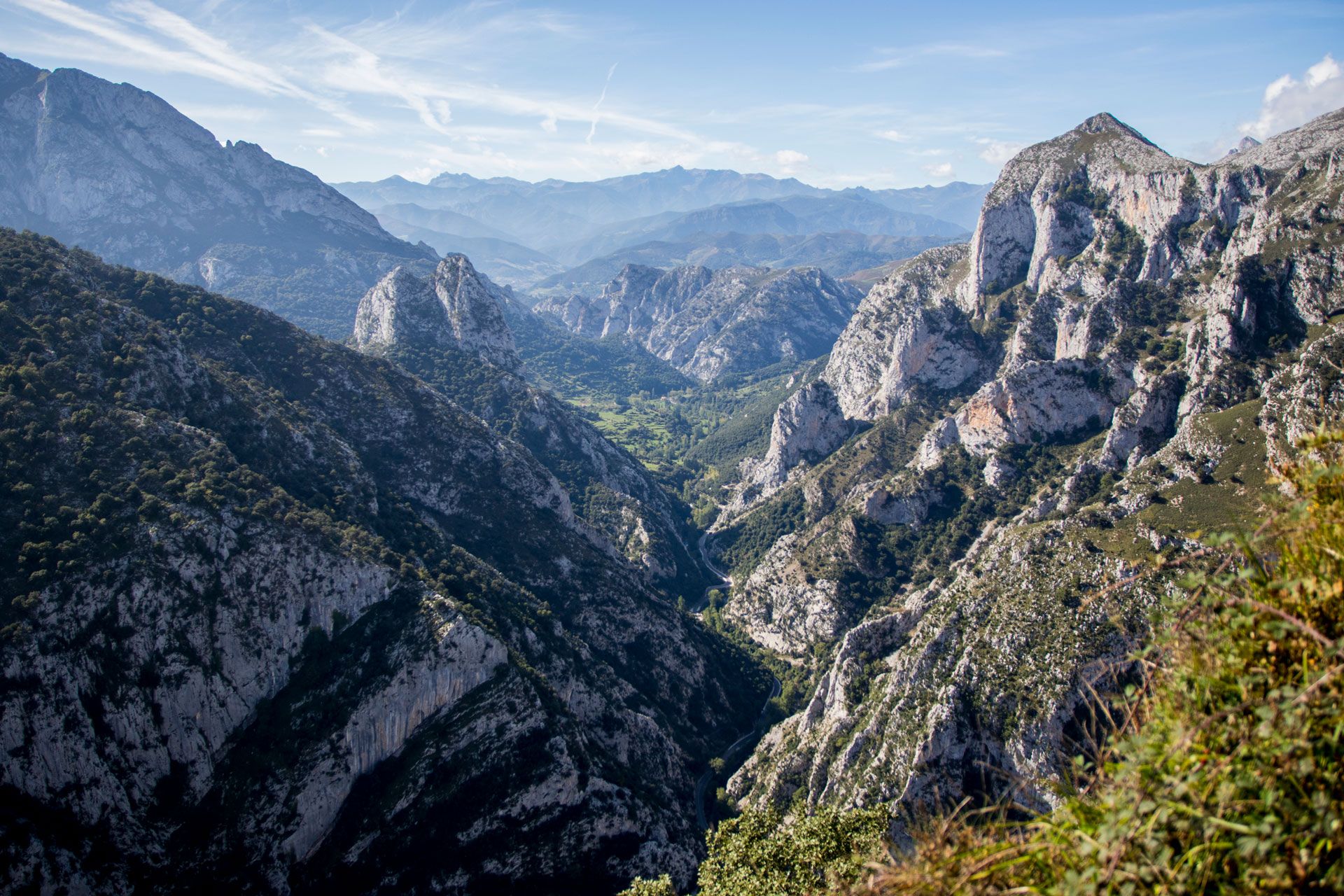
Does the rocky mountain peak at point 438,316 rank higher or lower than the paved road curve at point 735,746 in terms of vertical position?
higher

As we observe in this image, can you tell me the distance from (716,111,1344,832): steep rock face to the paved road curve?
6148 millimetres

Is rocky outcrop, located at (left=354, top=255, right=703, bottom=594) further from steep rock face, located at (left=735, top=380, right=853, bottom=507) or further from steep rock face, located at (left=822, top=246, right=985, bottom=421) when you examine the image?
steep rock face, located at (left=822, top=246, right=985, bottom=421)

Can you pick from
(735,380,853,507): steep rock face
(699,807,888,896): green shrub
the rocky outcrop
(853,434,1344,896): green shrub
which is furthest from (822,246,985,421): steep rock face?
(853,434,1344,896): green shrub

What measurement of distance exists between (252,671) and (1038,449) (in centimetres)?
12427

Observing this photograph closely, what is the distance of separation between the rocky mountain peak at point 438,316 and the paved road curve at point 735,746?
11851 cm

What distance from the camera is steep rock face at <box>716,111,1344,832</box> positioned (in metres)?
65.6

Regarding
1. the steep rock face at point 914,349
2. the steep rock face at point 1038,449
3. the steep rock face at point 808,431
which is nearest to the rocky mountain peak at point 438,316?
the steep rock face at point 808,431

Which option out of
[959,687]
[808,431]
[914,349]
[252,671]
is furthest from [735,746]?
[914,349]

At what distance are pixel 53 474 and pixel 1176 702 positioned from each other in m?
70.6

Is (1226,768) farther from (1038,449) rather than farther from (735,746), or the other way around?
(1038,449)

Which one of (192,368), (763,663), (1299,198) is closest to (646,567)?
(763,663)

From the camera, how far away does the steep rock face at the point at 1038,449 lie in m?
65.6

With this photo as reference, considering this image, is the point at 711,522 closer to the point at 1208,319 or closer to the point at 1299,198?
the point at 1208,319

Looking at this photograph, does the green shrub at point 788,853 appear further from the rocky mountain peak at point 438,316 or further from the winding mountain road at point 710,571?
the rocky mountain peak at point 438,316
